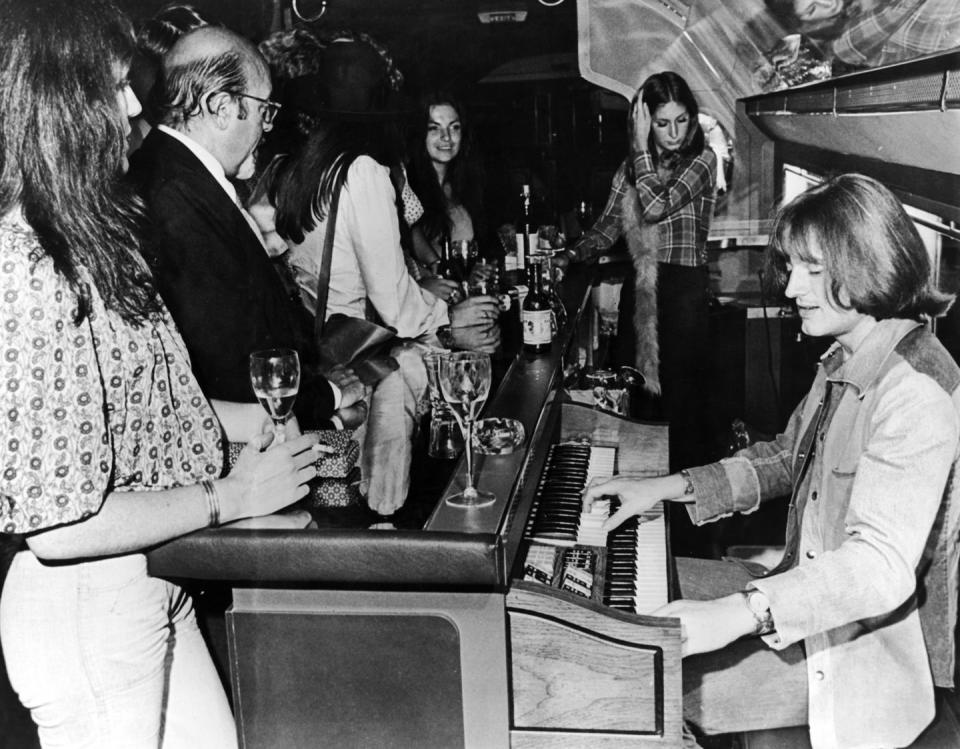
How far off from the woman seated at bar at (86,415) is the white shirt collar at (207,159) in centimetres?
29

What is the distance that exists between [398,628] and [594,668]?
0.29 meters

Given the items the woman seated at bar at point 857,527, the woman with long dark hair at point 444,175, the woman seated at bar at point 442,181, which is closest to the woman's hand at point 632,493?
the woman seated at bar at point 857,527

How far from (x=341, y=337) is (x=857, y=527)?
1152mm

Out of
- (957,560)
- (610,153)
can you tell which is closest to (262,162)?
(610,153)

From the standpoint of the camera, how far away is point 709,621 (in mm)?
1326

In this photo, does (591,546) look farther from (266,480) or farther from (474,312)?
(474,312)

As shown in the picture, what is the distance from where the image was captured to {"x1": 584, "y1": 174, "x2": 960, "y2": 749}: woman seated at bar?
1.34m

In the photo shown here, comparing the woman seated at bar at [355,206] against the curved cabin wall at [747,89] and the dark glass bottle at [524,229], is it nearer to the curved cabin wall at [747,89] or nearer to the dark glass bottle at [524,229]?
the dark glass bottle at [524,229]

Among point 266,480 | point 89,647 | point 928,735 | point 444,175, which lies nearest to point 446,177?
point 444,175

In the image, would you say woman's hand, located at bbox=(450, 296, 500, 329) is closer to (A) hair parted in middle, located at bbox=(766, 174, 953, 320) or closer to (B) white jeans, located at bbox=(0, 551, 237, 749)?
(A) hair parted in middle, located at bbox=(766, 174, 953, 320)

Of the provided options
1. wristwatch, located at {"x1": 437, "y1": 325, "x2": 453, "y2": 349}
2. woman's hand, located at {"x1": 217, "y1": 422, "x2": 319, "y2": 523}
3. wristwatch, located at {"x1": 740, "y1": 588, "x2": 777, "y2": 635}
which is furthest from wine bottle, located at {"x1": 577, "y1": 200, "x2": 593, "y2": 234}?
wristwatch, located at {"x1": 740, "y1": 588, "x2": 777, "y2": 635}

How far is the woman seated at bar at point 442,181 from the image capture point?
2361 millimetres

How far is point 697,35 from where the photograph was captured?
204 cm

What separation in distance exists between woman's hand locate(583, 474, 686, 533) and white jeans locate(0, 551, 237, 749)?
80 centimetres
